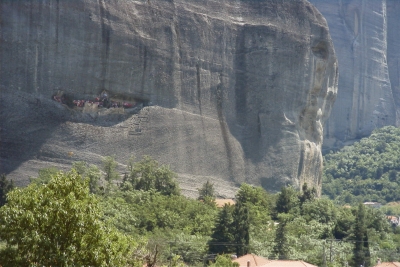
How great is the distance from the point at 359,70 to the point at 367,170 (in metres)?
13.7

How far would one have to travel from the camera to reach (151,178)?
172 ft

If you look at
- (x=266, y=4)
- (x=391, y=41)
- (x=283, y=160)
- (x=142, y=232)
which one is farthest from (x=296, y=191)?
(x=391, y=41)

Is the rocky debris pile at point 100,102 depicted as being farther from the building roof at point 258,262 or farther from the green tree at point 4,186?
the building roof at point 258,262

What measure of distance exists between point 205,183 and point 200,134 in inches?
140

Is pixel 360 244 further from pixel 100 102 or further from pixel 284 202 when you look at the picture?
pixel 100 102

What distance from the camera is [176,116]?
5741cm

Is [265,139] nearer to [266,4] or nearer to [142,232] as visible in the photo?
[266,4]

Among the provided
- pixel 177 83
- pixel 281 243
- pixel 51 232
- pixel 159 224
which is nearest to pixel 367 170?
pixel 177 83

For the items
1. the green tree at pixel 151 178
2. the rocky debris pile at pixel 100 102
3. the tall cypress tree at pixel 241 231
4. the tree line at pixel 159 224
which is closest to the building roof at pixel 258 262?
the tree line at pixel 159 224

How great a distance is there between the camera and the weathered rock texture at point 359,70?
11062 centimetres

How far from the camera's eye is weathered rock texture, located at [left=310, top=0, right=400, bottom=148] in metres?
111

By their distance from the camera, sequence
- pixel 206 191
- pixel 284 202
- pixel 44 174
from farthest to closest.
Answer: pixel 206 191 < pixel 284 202 < pixel 44 174

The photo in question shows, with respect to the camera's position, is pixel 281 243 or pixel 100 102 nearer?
pixel 281 243

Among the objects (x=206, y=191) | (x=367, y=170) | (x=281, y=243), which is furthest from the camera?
(x=367, y=170)
